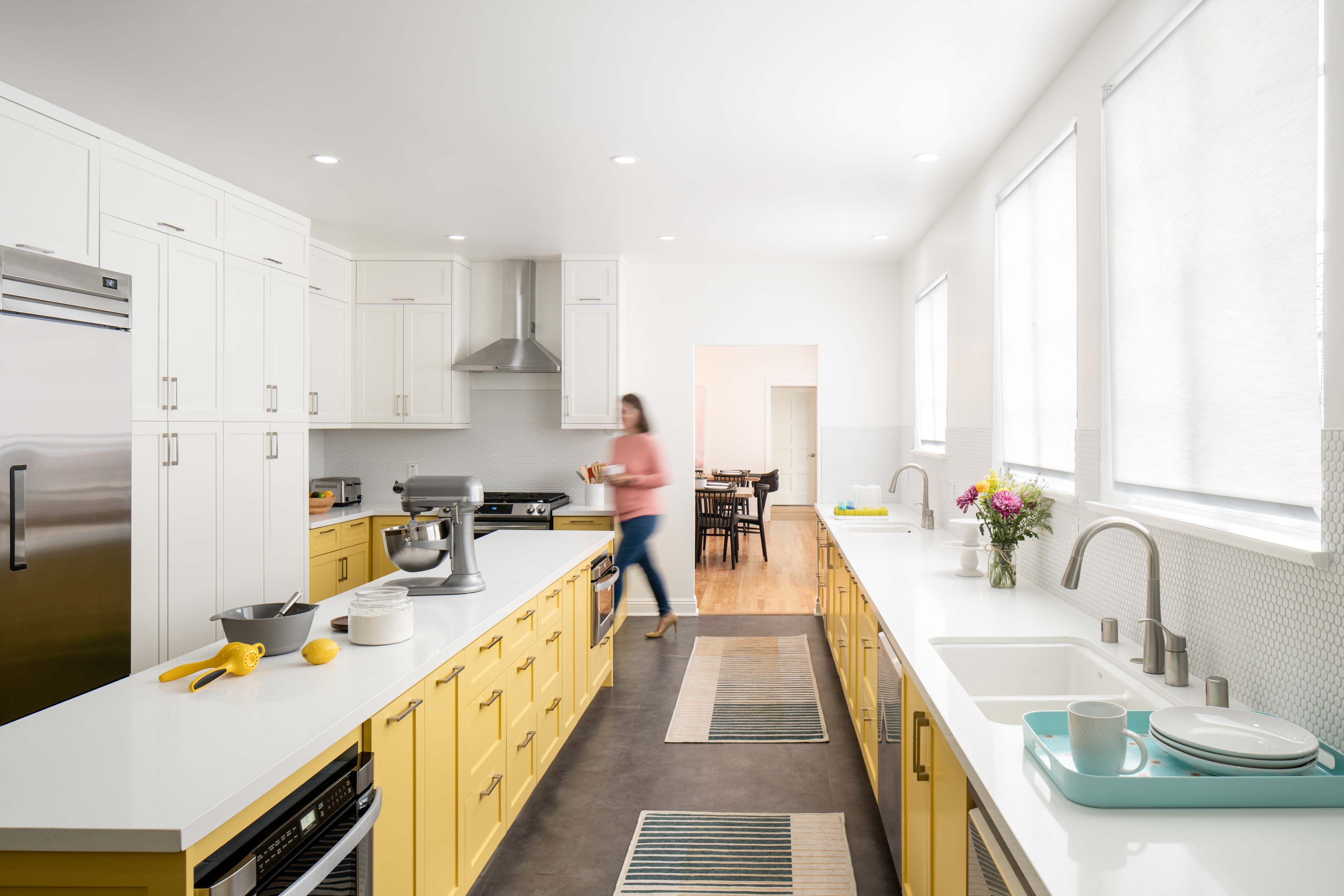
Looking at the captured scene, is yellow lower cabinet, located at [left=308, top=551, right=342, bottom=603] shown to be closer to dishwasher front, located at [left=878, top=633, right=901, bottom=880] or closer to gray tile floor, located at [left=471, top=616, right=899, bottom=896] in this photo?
gray tile floor, located at [left=471, top=616, right=899, bottom=896]

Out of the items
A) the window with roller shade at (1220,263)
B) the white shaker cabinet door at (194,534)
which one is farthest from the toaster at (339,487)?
the window with roller shade at (1220,263)

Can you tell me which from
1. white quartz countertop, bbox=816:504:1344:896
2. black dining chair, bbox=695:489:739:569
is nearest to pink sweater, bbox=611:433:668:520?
white quartz countertop, bbox=816:504:1344:896

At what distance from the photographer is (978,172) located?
12.4 ft

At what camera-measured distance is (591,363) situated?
5.79m

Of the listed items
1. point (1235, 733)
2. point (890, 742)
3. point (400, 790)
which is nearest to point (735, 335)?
point (890, 742)

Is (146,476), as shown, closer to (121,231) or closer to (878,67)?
(121,231)

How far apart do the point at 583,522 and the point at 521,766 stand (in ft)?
9.63

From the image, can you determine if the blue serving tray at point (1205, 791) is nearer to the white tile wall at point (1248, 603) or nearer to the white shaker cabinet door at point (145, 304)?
the white tile wall at point (1248, 603)

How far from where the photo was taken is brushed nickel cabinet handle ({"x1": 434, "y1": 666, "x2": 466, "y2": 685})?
6.38 ft

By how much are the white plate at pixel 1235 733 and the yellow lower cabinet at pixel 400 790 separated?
4.92 feet

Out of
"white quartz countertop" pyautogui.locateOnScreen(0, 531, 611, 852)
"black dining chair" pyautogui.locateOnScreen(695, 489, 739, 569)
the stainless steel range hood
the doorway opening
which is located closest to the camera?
"white quartz countertop" pyautogui.locateOnScreen(0, 531, 611, 852)

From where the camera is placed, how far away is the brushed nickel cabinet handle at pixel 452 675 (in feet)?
6.38

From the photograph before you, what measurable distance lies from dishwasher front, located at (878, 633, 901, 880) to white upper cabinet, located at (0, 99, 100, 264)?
3186 millimetres

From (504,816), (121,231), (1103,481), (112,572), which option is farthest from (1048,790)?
(121,231)
